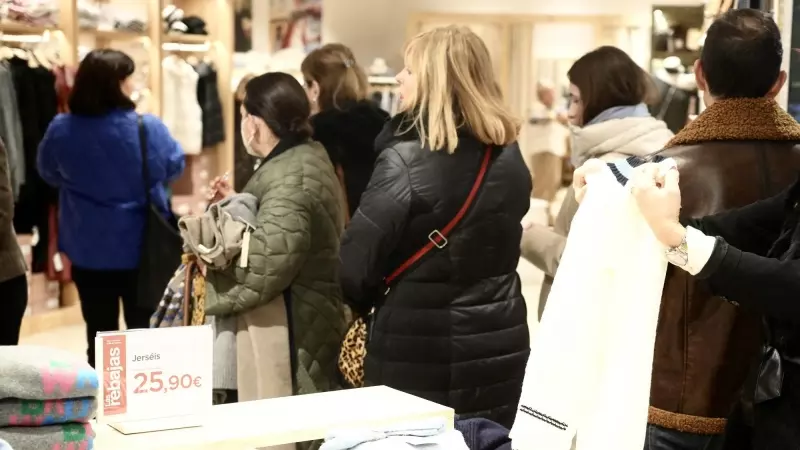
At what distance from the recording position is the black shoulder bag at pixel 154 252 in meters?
4.66

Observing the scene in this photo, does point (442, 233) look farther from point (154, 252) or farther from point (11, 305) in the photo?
point (154, 252)

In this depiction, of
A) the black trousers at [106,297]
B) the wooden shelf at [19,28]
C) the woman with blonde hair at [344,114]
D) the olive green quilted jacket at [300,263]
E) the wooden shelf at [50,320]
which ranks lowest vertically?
the wooden shelf at [50,320]

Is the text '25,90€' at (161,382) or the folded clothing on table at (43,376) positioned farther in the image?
the text '25,90€' at (161,382)

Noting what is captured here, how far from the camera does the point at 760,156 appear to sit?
8.08ft

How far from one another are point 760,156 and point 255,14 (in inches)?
295

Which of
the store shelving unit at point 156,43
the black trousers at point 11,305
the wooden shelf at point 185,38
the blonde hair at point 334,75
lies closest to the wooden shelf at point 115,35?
the store shelving unit at point 156,43

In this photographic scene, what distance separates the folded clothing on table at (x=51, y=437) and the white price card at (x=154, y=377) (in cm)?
24

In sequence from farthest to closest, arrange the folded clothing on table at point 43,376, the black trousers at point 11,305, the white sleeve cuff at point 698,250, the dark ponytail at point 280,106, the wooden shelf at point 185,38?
the wooden shelf at point 185,38 < the black trousers at point 11,305 < the dark ponytail at point 280,106 < the white sleeve cuff at point 698,250 < the folded clothing on table at point 43,376

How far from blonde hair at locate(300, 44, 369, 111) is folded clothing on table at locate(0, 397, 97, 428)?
2.96m

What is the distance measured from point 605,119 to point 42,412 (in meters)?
2.11

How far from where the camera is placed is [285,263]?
362 centimetres

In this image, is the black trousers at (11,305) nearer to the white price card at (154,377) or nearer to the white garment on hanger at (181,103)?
the white price card at (154,377)

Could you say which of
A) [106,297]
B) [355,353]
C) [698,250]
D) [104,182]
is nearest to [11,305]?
[106,297]

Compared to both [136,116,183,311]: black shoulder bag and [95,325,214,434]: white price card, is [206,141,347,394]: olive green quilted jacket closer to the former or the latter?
[136,116,183,311]: black shoulder bag
